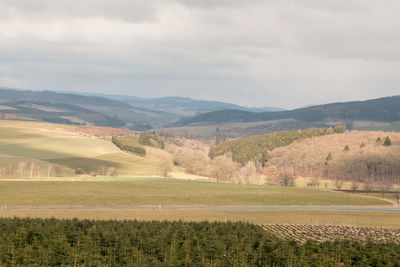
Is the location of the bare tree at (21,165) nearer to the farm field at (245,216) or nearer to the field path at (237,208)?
the field path at (237,208)

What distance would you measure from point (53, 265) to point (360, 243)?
3472cm

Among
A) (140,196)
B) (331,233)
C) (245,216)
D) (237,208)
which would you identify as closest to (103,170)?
(140,196)

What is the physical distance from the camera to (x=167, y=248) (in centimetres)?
4909

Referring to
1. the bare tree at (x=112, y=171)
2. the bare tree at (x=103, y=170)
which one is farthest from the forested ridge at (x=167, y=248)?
the bare tree at (x=103, y=170)

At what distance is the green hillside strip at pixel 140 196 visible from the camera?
353 feet

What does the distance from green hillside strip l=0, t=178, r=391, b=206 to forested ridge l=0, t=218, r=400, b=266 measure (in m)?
44.4

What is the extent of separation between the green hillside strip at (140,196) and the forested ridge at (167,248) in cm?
4443

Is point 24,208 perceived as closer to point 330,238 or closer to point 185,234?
point 185,234

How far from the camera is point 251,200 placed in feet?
380

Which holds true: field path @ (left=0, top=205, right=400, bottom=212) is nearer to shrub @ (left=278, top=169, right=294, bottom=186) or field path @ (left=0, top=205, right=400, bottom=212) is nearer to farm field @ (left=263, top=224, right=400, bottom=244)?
farm field @ (left=263, top=224, right=400, bottom=244)

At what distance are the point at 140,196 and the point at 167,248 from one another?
Answer: 2711 inches

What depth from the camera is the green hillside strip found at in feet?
353

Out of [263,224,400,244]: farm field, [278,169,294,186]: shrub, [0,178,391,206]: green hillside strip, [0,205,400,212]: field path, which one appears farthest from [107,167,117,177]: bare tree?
[263,224,400,244]: farm field

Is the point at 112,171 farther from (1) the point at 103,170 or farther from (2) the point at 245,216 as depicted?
(2) the point at 245,216
